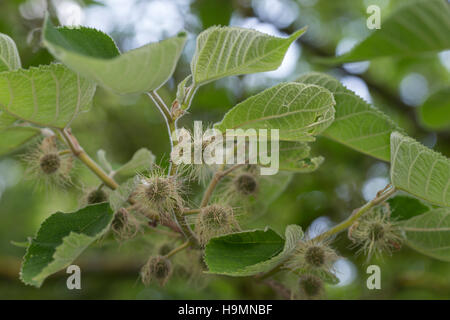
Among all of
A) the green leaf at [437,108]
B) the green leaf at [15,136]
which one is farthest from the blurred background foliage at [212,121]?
the green leaf at [15,136]

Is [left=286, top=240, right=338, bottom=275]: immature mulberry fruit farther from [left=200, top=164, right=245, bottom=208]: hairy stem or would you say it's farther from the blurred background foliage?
the blurred background foliage

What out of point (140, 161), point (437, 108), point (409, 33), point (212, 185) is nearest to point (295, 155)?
point (212, 185)

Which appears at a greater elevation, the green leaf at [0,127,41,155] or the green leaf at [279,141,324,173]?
the green leaf at [0,127,41,155]

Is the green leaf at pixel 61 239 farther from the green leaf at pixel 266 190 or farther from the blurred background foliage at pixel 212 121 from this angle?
the blurred background foliage at pixel 212 121

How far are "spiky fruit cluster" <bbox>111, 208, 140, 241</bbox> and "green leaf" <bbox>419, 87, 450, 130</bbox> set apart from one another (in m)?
1.76

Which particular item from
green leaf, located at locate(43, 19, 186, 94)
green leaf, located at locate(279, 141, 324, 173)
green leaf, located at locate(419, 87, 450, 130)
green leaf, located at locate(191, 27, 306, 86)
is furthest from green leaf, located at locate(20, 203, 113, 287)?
green leaf, located at locate(419, 87, 450, 130)

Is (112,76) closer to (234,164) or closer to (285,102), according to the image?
(285,102)

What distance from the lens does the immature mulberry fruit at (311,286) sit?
1533mm

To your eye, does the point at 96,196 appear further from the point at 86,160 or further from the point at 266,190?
the point at 266,190

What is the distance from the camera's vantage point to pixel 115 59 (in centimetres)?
92

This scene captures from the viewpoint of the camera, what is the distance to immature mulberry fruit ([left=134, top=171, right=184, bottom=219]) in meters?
1.37

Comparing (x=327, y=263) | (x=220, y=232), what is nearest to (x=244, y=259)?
(x=220, y=232)

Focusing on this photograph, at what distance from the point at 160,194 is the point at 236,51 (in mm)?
472
